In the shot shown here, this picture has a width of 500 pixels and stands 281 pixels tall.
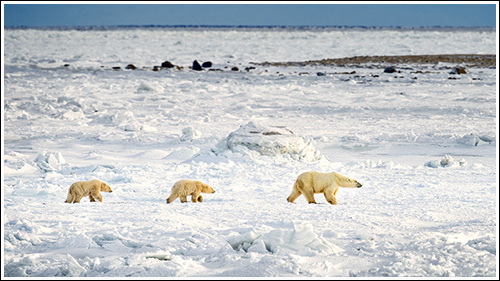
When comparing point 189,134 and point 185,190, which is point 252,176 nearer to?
point 185,190

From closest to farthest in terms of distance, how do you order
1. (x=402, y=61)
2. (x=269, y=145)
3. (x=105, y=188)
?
1. (x=105, y=188)
2. (x=269, y=145)
3. (x=402, y=61)

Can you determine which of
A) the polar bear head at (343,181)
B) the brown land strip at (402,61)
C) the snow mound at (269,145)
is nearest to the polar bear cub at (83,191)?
the polar bear head at (343,181)

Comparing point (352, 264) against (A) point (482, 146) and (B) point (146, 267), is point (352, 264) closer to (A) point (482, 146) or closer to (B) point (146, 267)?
(B) point (146, 267)

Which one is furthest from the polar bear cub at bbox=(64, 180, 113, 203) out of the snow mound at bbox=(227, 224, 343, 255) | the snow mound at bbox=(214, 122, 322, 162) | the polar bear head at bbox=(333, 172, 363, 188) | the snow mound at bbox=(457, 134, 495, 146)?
the snow mound at bbox=(457, 134, 495, 146)

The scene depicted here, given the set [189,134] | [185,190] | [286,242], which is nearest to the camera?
[286,242]

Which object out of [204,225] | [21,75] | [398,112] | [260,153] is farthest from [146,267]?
[21,75]

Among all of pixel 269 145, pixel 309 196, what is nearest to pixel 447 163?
pixel 269 145

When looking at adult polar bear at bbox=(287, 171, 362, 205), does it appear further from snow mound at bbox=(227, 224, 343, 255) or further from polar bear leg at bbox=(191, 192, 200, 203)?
snow mound at bbox=(227, 224, 343, 255)
